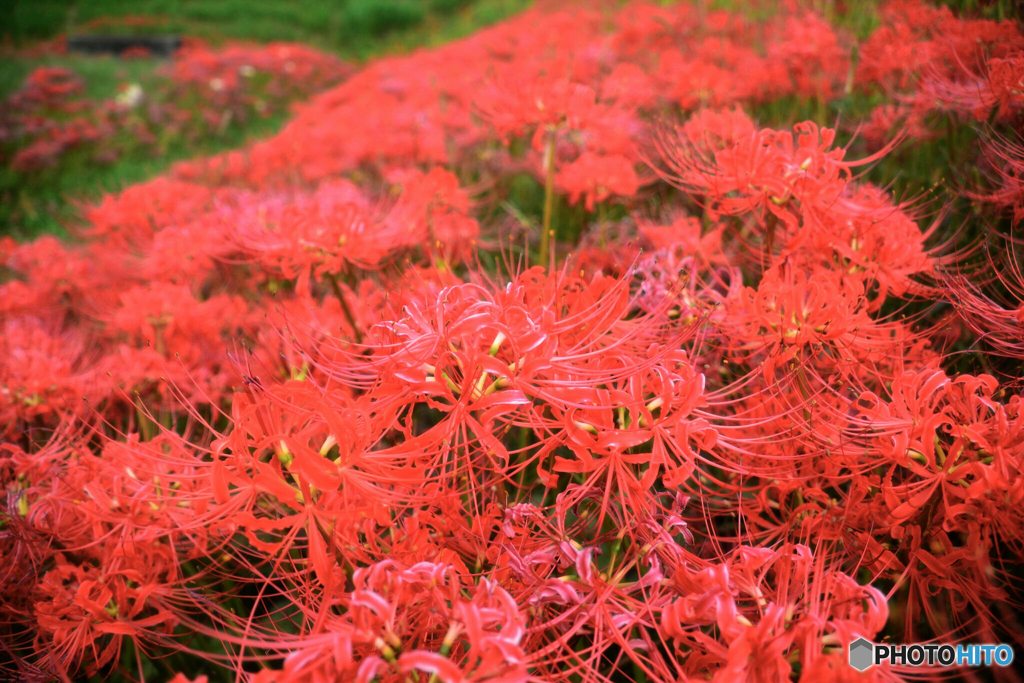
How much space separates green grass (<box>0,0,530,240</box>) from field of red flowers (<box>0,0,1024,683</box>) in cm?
286

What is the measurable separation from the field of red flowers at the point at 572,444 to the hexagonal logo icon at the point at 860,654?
0.07 ft

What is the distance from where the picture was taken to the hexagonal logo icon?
78 centimetres

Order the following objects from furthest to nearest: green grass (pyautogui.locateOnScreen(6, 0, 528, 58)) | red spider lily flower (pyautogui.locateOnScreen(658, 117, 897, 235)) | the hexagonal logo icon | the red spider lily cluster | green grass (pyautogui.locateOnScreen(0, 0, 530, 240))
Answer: green grass (pyautogui.locateOnScreen(6, 0, 528, 58)) < the red spider lily cluster < green grass (pyautogui.locateOnScreen(0, 0, 530, 240)) < red spider lily flower (pyautogui.locateOnScreen(658, 117, 897, 235)) < the hexagonal logo icon

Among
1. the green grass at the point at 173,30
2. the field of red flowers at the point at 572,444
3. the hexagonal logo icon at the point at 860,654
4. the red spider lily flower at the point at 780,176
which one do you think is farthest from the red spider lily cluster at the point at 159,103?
the hexagonal logo icon at the point at 860,654

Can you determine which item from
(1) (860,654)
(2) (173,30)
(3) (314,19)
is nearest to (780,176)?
(1) (860,654)

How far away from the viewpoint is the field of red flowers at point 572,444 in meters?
0.88

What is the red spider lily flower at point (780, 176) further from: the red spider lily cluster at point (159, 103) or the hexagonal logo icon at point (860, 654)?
the red spider lily cluster at point (159, 103)

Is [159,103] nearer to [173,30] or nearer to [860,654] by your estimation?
[173,30]

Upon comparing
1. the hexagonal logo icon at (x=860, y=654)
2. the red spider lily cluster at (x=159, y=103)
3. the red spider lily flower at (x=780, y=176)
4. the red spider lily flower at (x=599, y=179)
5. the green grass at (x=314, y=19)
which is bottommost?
the hexagonal logo icon at (x=860, y=654)

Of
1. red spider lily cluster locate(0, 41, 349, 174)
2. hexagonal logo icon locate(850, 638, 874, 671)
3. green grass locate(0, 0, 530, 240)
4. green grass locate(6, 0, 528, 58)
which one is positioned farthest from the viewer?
green grass locate(6, 0, 528, 58)

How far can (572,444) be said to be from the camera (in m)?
0.98

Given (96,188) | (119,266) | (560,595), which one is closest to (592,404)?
(560,595)

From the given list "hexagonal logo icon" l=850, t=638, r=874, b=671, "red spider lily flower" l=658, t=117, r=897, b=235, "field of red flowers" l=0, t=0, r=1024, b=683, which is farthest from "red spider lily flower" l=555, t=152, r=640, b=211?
"hexagonal logo icon" l=850, t=638, r=874, b=671

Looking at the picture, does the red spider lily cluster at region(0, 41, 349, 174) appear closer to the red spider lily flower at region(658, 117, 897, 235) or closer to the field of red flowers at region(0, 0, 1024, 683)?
the field of red flowers at region(0, 0, 1024, 683)
